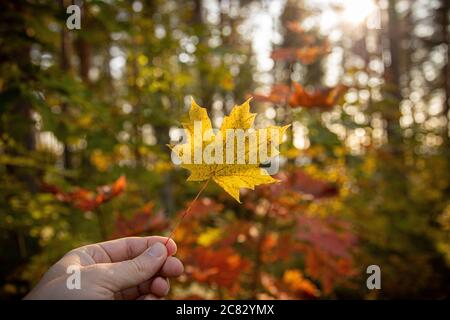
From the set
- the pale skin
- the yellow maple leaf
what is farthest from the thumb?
the yellow maple leaf

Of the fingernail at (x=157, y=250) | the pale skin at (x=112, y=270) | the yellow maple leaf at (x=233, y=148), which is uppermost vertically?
the yellow maple leaf at (x=233, y=148)

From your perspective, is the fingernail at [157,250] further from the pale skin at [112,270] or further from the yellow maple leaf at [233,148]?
the yellow maple leaf at [233,148]

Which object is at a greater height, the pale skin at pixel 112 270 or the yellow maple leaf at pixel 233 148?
the yellow maple leaf at pixel 233 148

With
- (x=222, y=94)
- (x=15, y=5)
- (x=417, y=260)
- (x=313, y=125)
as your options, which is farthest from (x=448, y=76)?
(x=15, y=5)

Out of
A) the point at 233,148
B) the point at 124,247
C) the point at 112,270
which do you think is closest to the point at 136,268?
the point at 112,270

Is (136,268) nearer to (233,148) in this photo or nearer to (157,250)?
(157,250)

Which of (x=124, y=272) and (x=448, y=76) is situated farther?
(x=448, y=76)

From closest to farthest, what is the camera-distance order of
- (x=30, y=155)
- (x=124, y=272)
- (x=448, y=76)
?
(x=124, y=272)
(x=30, y=155)
(x=448, y=76)

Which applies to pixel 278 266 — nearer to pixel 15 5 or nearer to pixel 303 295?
pixel 303 295

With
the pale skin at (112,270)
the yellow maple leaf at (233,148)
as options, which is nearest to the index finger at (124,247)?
the pale skin at (112,270)
